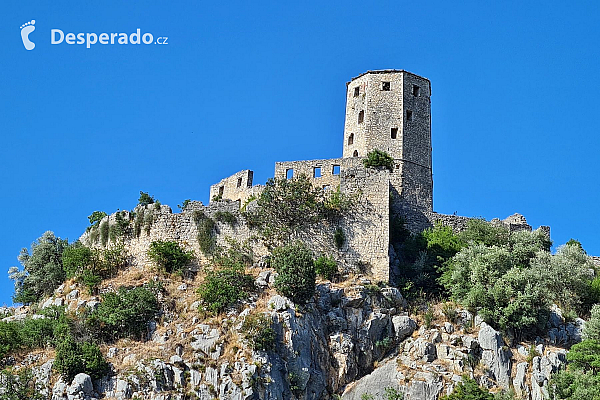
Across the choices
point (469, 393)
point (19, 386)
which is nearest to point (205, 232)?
point (19, 386)

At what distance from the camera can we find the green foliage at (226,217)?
1719 inches

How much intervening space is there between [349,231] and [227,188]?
36.8 feet

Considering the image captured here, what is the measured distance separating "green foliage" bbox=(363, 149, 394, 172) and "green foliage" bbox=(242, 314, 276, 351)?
12287mm

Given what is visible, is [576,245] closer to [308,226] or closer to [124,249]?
[308,226]

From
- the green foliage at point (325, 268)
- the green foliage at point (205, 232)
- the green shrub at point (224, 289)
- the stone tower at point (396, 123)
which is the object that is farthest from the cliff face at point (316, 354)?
the stone tower at point (396, 123)

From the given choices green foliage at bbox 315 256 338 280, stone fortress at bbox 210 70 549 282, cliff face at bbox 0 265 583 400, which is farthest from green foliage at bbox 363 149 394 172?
cliff face at bbox 0 265 583 400

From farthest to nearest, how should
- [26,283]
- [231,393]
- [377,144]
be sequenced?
[377,144]
[26,283]
[231,393]

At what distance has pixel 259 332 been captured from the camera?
37.1 m

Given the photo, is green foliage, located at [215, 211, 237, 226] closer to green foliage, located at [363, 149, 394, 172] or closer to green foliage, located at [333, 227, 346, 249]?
green foliage, located at [333, 227, 346, 249]

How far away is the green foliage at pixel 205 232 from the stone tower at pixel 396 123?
1049 centimetres

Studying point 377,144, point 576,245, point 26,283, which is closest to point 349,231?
point 377,144

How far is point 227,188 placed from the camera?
171 feet

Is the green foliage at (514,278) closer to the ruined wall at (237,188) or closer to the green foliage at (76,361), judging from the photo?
the ruined wall at (237,188)

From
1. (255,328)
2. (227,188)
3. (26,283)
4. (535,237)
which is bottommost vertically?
(255,328)
